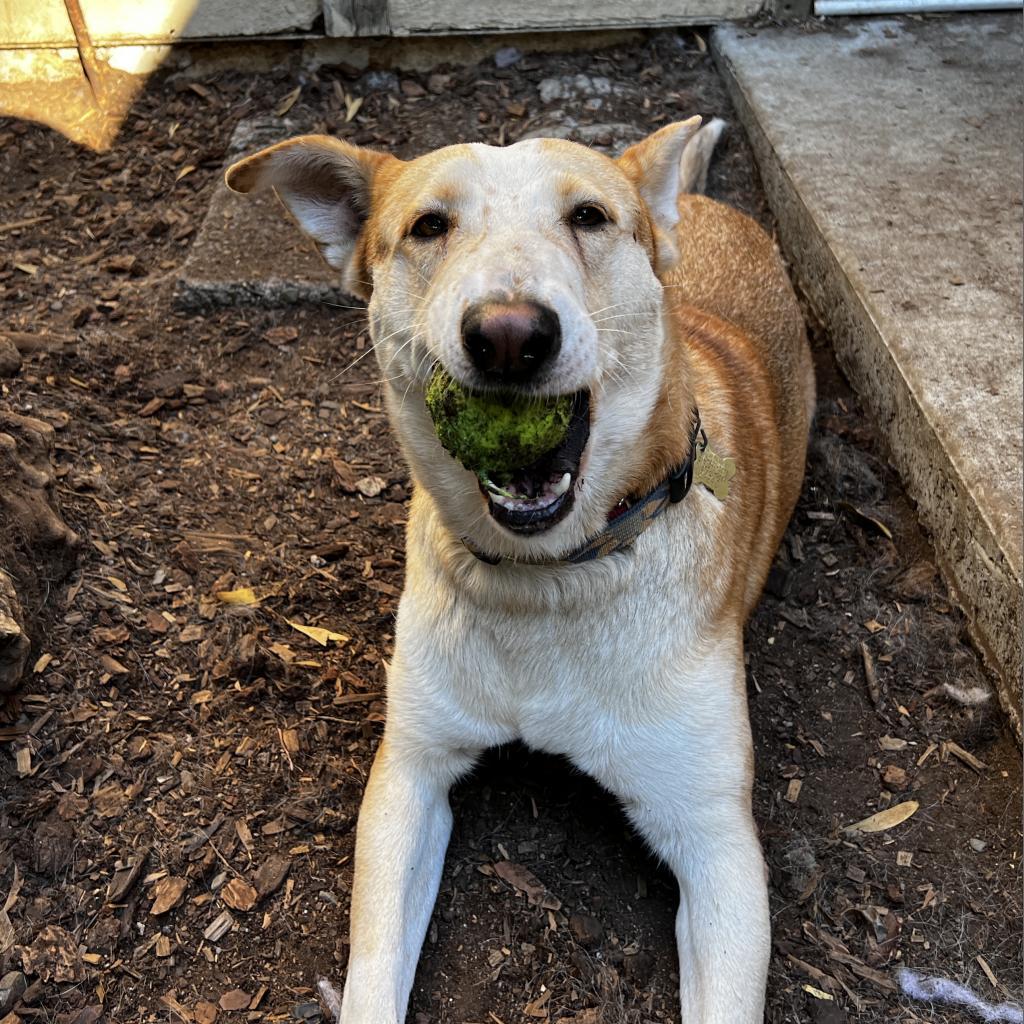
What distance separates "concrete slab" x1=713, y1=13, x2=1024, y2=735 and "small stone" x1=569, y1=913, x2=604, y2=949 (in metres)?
1.27

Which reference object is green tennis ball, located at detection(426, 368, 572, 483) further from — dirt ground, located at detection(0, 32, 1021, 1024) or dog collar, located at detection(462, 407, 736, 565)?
dirt ground, located at detection(0, 32, 1021, 1024)

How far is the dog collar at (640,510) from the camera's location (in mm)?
2473

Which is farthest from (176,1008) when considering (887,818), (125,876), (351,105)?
(351,105)

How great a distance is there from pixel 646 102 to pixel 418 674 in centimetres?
384

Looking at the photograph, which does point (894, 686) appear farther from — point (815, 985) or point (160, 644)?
point (160, 644)

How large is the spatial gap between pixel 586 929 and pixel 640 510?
1.04 metres

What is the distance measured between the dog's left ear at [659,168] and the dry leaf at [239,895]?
1.86 metres

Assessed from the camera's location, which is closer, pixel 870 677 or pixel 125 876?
pixel 125 876

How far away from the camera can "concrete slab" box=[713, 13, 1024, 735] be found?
10.5ft

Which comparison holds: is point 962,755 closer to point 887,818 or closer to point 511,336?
point 887,818

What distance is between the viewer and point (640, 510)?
250 cm

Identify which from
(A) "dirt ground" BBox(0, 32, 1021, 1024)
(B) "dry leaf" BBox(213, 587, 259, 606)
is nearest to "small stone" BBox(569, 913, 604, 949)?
(A) "dirt ground" BBox(0, 32, 1021, 1024)

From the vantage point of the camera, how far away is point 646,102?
5.48 m

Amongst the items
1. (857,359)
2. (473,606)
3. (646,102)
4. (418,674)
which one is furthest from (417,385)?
(646,102)
